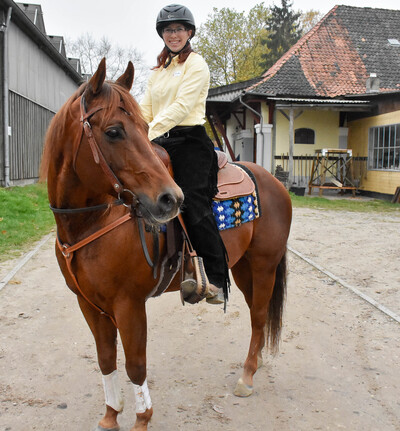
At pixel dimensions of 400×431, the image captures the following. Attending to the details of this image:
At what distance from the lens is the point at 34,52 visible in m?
16.7

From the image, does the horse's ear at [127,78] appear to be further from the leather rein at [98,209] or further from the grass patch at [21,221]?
the grass patch at [21,221]

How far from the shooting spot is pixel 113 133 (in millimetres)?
1973

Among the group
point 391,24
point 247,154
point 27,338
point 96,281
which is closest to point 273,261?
point 96,281

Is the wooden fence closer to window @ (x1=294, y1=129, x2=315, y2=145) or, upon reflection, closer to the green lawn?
window @ (x1=294, y1=129, x2=315, y2=145)

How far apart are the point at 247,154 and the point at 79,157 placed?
65.7 feet

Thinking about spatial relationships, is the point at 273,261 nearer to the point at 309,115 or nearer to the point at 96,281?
the point at 96,281

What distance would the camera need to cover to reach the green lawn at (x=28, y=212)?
772cm

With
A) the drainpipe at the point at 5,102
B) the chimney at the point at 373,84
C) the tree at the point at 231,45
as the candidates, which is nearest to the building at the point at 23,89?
the drainpipe at the point at 5,102

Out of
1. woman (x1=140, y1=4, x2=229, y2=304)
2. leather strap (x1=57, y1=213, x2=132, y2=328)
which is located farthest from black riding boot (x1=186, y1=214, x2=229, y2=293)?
leather strap (x1=57, y1=213, x2=132, y2=328)

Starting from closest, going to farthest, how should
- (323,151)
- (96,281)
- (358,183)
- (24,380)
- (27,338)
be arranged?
(96,281) → (24,380) → (27,338) → (323,151) → (358,183)

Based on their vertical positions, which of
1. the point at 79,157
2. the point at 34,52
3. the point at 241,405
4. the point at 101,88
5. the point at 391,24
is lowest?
the point at 241,405

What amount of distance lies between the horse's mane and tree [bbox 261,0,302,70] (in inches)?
1640

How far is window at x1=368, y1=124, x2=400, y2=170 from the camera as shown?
51.6 feet

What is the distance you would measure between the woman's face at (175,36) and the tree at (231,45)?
3719cm
